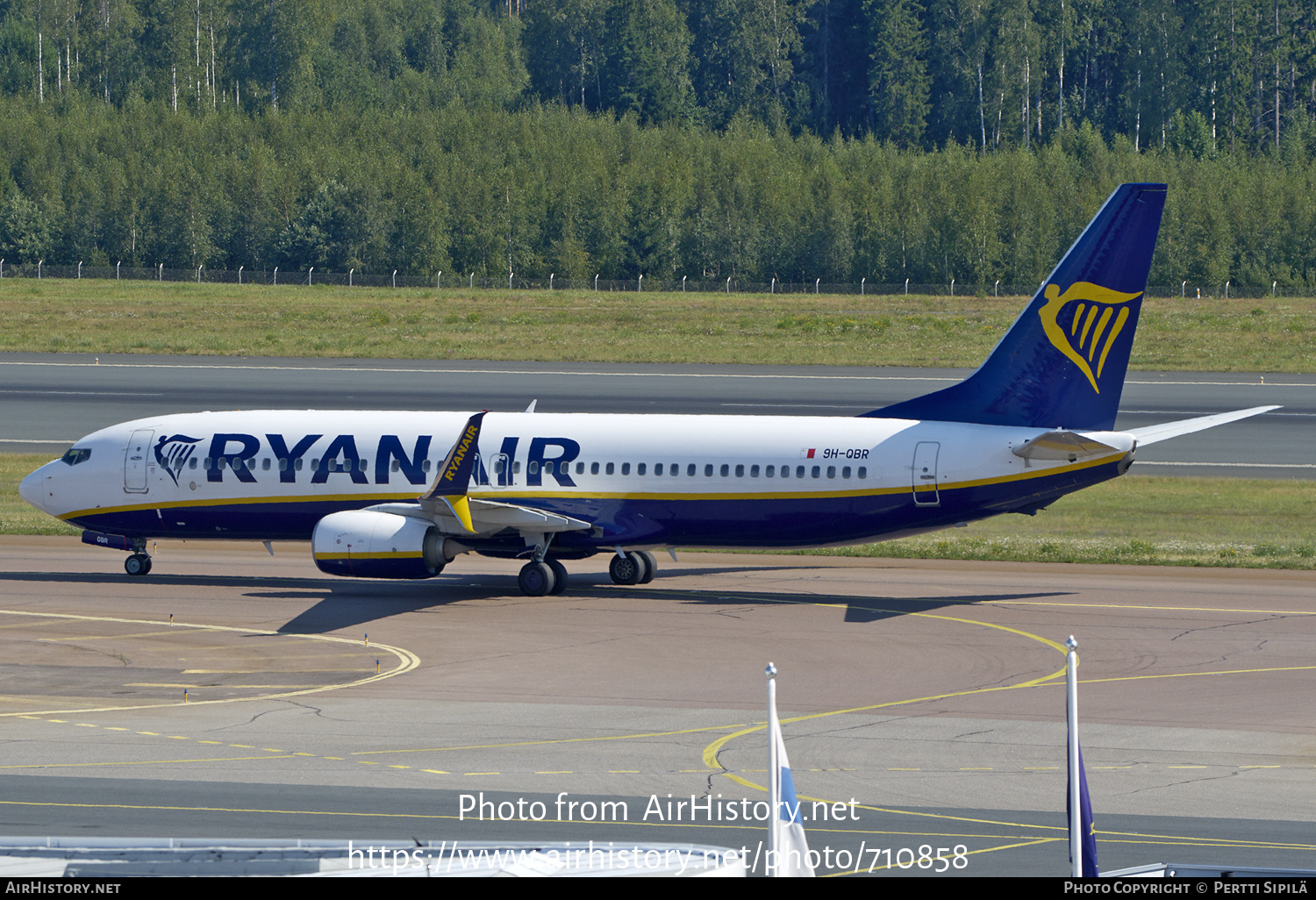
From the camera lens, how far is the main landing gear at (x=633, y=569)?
38.4 meters

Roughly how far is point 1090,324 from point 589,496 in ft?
40.1

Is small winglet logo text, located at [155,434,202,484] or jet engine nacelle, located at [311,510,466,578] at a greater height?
small winglet logo text, located at [155,434,202,484]

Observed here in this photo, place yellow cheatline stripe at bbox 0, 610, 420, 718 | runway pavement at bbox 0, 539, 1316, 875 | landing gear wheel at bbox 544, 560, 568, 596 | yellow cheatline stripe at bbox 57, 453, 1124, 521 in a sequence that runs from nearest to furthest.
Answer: runway pavement at bbox 0, 539, 1316, 875 → yellow cheatline stripe at bbox 0, 610, 420, 718 → yellow cheatline stripe at bbox 57, 453, 1124, 521 → landing gear wheel at bbox 544, 560, 568, 596

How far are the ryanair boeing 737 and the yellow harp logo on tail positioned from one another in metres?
0.04

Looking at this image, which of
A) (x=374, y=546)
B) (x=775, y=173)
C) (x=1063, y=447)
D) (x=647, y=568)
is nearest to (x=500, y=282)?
(x=775, y=173)

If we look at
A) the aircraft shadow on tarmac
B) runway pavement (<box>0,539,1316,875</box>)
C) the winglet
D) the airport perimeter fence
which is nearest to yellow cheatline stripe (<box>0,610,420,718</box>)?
runway pavement (<box>0,539,1316,875</box>)

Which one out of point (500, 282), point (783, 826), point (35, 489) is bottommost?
point (35, 489)

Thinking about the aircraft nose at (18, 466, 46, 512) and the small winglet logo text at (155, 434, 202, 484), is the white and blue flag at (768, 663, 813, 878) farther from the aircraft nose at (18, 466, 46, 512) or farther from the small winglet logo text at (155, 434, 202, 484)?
the aircraft nose at (18, 466, 46, 512)

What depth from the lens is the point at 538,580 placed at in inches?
1437

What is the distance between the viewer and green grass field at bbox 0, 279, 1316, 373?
Answer: 89688mm

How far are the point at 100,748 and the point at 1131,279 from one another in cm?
2357

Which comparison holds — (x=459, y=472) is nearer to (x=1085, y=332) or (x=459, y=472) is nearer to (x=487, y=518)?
(x=487, y=518)

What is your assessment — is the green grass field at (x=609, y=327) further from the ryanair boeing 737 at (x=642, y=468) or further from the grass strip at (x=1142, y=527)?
the ryanair boeing 737 at (x=642, y=468)
